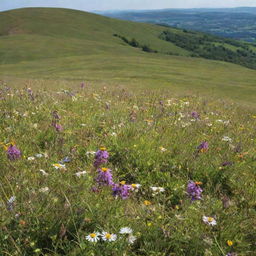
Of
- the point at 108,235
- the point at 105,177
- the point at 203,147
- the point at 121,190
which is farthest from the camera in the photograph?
the point at 203,147

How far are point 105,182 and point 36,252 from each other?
3.47 ft

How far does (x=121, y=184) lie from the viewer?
3.50m

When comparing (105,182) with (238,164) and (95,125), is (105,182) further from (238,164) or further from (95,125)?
(95,125)

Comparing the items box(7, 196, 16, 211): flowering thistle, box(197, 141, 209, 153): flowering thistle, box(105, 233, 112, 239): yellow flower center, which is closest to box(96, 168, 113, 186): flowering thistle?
box(105, 233, 112, 239): yellow flower center

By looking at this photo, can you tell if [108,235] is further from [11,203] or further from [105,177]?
[11,203]

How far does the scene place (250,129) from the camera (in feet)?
28.3

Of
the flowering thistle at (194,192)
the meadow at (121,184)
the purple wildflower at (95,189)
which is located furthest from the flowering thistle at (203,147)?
the purple wildflower at (95,189)

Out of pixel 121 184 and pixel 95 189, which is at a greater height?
pixel 121 184

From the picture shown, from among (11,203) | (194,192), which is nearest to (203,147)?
(194,192)

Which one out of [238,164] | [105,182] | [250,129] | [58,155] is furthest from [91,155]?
[250,129]

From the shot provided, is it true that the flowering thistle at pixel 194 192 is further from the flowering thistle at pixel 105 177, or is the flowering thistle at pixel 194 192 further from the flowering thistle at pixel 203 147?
the flowering thistle at pixel 203 147

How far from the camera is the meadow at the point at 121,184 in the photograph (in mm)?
3250

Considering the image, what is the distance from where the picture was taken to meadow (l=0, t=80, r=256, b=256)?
3.25 metres

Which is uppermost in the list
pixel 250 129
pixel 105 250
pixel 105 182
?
pixel 105 182
